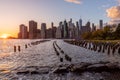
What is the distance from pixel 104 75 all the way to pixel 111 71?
2.69 meters

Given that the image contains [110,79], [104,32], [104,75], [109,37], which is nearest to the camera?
[110,79]

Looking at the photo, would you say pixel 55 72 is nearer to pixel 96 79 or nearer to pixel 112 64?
pixel 96 79

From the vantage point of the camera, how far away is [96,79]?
84.0ft

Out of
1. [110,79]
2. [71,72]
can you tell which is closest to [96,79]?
[110,79]

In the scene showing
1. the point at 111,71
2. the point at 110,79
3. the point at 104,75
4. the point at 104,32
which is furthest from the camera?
the point at 104,32

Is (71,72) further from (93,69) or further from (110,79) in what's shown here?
(110,79)

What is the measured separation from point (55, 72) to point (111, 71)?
734 centimetres

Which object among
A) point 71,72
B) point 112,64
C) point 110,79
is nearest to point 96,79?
point 110,79

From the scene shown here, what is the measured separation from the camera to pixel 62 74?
92.3 feet

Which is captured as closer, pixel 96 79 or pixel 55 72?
pixel 96 79

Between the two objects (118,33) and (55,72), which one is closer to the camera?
(55,72)

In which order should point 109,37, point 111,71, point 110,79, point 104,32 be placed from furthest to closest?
point 104,32 < point 109,37 < point 111,71 < point 110,79

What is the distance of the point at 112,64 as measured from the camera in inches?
1241

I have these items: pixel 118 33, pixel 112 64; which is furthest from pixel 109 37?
pixel 112 64
